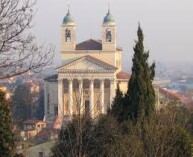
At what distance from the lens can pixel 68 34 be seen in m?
59.7

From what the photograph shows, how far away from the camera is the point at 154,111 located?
21516 mm

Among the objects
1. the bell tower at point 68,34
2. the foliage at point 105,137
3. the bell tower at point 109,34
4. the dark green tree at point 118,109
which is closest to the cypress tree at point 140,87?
the dark green tree at point 118,109

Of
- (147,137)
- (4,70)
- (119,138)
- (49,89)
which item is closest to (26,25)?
(4,70)

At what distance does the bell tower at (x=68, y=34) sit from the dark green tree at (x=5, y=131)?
1888 inches

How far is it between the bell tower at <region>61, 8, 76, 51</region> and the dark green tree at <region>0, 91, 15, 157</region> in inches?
1888

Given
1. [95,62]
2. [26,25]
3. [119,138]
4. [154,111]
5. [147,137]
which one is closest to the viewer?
[26,25]

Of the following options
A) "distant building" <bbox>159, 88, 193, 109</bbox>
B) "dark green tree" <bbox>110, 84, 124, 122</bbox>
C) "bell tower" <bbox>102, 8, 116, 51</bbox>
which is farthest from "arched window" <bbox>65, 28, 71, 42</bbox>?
"dark green tree" <bbox>110, 84, 124, 122</bbox>

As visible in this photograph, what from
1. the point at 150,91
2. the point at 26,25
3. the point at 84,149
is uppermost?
the point at 26,25

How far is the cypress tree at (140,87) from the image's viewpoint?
21.7m

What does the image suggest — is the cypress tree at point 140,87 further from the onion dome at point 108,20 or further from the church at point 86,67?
the onion dome at point 108,20

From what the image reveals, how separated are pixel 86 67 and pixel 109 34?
5710 mm

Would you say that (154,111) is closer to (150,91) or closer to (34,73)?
(150,91)

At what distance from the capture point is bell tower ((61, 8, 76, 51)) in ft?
194

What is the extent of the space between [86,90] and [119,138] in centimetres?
3798
